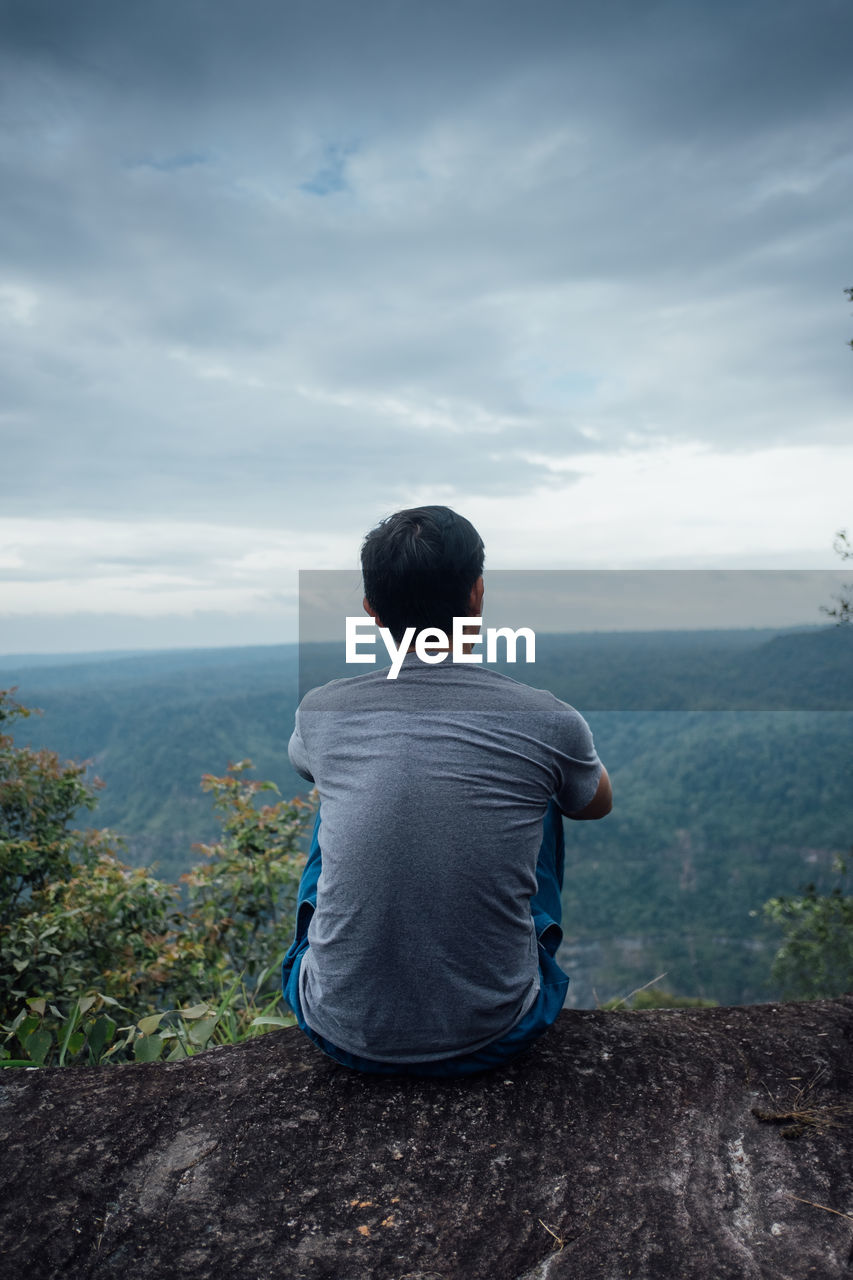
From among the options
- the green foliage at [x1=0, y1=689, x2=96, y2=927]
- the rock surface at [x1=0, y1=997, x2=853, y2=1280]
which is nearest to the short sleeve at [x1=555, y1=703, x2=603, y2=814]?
the rock surface at [x1=0, y1=997, x2=853, y2=1280]

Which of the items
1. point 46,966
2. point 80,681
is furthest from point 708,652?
point 80,681

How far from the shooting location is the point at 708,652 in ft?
201

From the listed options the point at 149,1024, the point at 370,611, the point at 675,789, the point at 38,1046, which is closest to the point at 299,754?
the point at 370,611

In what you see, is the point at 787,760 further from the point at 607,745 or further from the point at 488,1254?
the point at 488,1254

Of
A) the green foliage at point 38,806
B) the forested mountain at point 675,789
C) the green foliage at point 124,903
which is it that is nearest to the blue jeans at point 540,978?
the green foliage at point 124,903

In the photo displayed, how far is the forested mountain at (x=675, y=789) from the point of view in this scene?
4031 centimetres

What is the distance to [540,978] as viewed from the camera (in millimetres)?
2045

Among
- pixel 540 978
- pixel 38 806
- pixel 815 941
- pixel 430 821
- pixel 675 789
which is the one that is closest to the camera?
pixel 430 821

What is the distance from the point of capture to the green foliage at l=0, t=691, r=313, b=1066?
4762 mm

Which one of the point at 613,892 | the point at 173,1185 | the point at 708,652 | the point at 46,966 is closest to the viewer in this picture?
the point at 173,1185

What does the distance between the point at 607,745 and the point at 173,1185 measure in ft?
256

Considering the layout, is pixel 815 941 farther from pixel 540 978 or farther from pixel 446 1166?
pixel 446 1166

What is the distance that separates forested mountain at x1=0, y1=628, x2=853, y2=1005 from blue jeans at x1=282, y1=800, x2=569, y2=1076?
24.5m

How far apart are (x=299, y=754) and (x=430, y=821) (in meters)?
0.53
